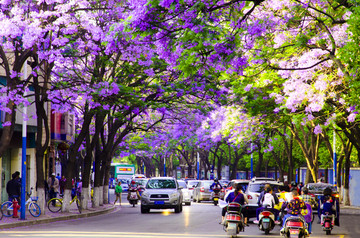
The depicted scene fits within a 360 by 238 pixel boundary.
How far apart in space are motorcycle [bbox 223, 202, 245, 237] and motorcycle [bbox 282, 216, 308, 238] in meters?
1.78

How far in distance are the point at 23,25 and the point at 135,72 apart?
8804 mm

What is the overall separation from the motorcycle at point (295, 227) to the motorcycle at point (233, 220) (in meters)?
1.78

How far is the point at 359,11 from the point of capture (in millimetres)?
14828

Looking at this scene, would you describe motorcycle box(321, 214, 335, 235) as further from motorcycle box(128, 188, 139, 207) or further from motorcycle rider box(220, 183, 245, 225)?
motorcycle box(128, 188, 139, 207)

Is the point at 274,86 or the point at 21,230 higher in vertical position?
the point at 274,86

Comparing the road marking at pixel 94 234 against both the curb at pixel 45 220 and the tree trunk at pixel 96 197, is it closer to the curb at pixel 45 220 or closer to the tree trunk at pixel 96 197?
the curb at pixel 45 220

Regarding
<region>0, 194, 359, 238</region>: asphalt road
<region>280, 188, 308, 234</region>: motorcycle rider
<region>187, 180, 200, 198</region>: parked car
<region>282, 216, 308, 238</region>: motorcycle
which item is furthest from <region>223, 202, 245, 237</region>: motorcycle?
<region>187, 180, 200, 198</region>: parked car

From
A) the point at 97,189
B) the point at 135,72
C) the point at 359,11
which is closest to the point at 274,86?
the point at 135,72

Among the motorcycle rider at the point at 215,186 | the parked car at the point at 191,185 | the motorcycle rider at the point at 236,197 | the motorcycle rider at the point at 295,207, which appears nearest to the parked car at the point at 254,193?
the motorcycle rider at the point at 236,197

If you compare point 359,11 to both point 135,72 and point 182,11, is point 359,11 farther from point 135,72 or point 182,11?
point 135,72

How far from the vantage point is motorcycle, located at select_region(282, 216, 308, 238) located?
52.6 ft

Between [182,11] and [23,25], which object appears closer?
[182,11]

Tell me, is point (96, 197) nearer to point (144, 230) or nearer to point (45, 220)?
point (45, 220)

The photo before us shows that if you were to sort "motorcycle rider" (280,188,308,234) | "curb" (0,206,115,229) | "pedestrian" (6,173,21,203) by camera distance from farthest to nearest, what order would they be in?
"pedestrian" (6,173,21,203) < "curb" (0,206,115,229) < "motorcycle rider" (280,188,308,234)
